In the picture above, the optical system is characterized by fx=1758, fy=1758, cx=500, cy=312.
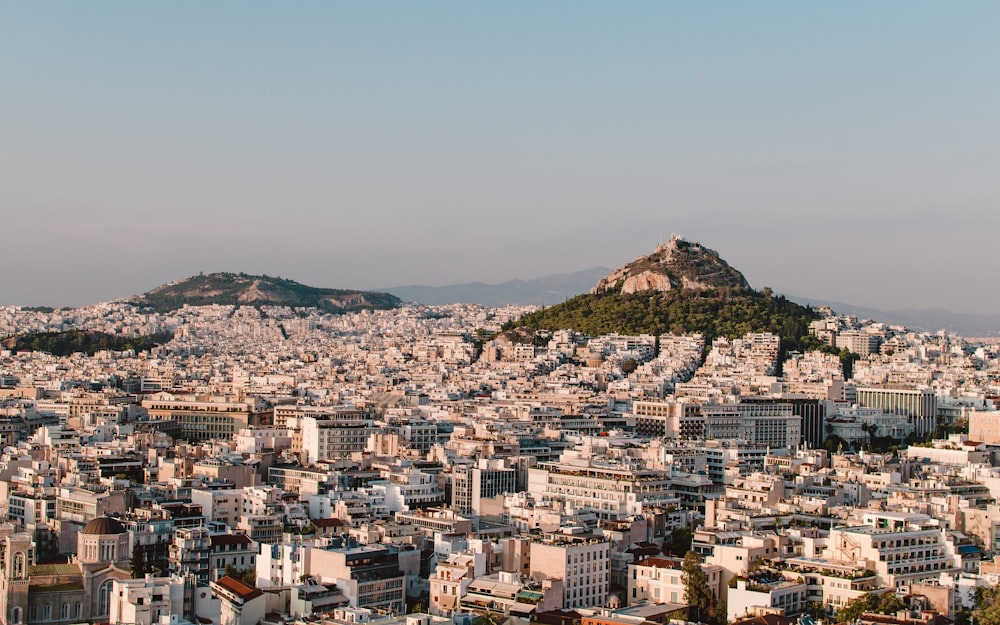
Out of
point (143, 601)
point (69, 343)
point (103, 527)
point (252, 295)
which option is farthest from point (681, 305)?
point (252, 295)

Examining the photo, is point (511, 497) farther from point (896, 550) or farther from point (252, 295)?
point (252, 295)

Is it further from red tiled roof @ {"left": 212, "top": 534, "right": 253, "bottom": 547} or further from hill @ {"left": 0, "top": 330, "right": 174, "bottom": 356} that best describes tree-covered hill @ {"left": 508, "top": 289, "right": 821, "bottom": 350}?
red tiled roof @ {"left": 212, "top": 534, "right": 253, "bottom": 547}

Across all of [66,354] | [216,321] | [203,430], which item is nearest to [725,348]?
[203,430]

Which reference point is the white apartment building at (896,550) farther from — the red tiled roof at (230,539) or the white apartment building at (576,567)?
the red tiled roof at (230,539)

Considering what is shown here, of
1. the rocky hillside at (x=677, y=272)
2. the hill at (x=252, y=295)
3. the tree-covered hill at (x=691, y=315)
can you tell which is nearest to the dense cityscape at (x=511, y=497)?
the tree-covered hill at (x=691, y=315)

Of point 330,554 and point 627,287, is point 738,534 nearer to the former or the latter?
point 330,554
